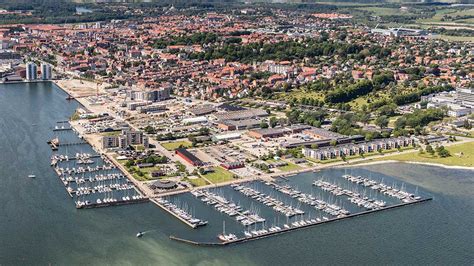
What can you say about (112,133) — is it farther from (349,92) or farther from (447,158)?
(447,158)

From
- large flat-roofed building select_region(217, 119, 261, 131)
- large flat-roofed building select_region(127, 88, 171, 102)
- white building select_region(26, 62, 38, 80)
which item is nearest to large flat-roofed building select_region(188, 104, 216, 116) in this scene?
large flat-roofed building select_region(217, 119, 261, 131)

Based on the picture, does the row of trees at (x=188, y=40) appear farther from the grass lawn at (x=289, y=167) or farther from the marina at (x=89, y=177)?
the grass lawn at (x=289, y=167)

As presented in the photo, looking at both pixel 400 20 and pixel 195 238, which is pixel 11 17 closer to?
pixel 400 20

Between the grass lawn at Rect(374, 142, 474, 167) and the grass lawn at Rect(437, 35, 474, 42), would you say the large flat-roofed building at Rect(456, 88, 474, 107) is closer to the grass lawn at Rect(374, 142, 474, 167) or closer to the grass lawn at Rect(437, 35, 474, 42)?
the grass lawn at Rect(374, 142, 474, 167)

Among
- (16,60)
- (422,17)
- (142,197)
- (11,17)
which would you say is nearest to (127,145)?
(142,197)

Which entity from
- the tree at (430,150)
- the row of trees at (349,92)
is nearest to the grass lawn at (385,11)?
the row of trees at (349,92)

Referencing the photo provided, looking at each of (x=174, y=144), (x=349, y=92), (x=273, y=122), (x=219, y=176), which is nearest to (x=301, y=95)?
(x=349, y=92)
